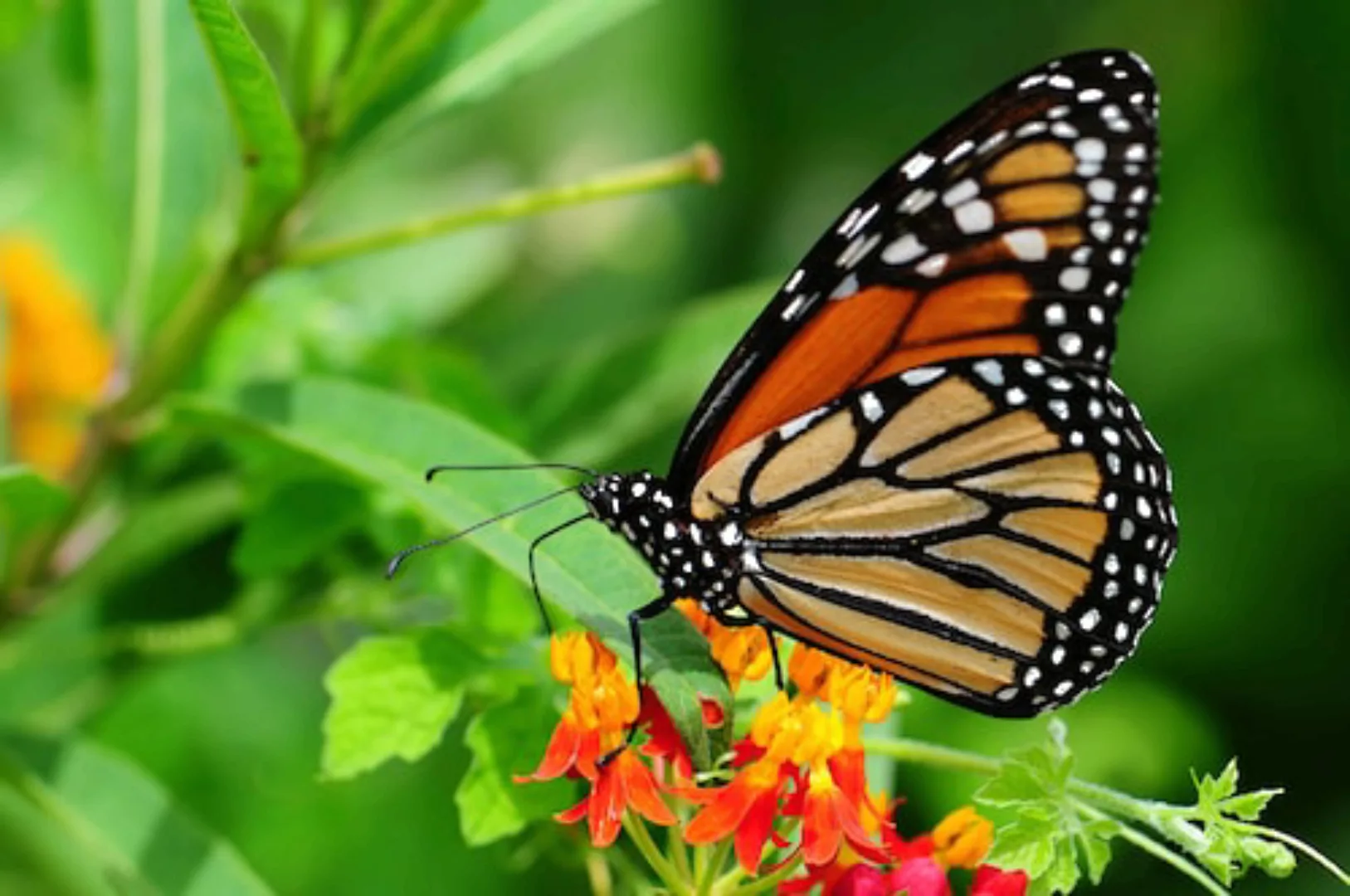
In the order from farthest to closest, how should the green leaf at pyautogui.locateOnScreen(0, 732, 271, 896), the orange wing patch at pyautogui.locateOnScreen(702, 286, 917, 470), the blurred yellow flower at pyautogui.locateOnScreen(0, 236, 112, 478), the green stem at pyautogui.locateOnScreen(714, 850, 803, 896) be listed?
the blurred yellow flower at pyautogui.locateOnScreen(0, 236, 112, 478) → the orange wing patch at pyautogui.locateOnScreen(702, 286, 917, 470) → the green leaf at pyautogui.locateOnScreen(0, 732, 271, 896) → the green stem at pyautogui.locateOnScreen(714, 850, 803, 896)

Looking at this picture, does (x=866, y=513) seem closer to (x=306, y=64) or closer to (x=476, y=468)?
(x=476, y=468)

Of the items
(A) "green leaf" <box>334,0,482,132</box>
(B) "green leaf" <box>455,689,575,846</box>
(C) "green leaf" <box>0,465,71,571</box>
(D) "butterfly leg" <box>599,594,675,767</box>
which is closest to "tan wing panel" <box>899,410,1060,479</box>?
(D) "butterfly leg" <box>599,594,675,767</box>

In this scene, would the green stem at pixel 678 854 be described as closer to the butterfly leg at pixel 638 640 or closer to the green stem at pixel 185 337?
the butterfly leg at pixel 638 640

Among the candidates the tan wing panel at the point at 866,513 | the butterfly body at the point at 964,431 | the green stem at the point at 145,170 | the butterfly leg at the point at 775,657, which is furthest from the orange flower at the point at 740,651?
the green stem at the point at 145,170

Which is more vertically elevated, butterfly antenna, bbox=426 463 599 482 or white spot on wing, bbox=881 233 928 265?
white spot on wing, bbox=881 233 928 265

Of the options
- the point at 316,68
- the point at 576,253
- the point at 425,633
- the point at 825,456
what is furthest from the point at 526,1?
the point at 576,253

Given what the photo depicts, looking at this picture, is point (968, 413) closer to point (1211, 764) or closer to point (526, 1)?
point (526, 1)

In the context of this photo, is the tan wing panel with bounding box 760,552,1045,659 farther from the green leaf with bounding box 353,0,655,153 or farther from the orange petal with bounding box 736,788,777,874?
the green leaf with bounding box 353,0,655,153

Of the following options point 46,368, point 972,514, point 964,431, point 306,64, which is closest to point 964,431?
point 964,431
